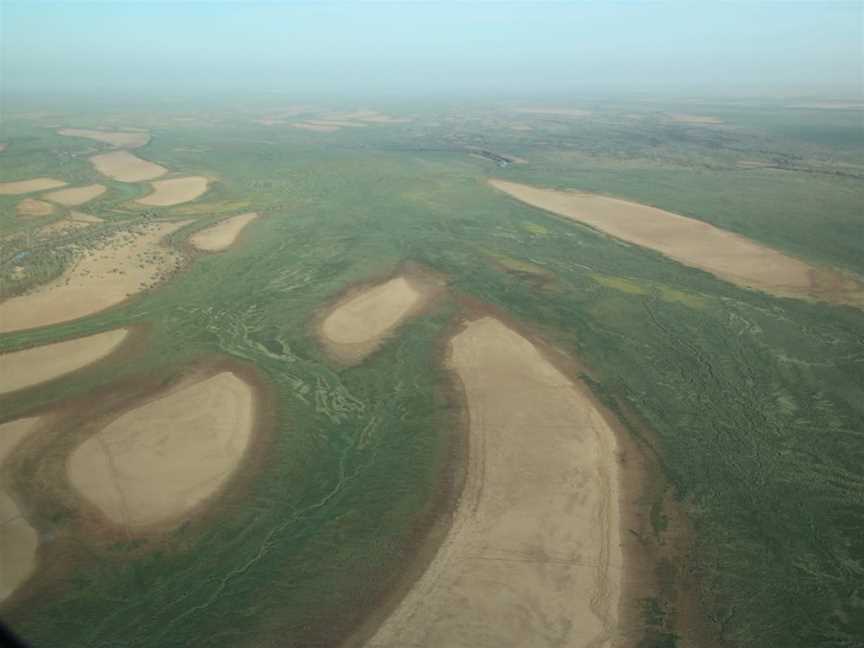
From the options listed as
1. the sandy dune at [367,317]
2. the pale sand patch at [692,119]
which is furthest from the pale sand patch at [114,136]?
the pale sand patch at [692,119]

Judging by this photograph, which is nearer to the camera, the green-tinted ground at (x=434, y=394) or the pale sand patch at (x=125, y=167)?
the green-tinted ground at (x=434, y=394)

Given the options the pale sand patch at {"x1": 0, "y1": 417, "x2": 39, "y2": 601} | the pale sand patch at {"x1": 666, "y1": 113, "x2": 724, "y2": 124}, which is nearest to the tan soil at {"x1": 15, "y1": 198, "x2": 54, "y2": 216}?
the pale sand patch at {"x1": 0, "y1": 417, "x2": 39, "y2": 601}

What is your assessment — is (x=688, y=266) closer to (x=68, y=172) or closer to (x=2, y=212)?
(x=2, y=212)

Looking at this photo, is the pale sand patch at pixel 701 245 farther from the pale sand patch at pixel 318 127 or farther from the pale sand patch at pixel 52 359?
the pale sand patch at pixel 318 127

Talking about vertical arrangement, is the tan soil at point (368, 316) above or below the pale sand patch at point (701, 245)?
below

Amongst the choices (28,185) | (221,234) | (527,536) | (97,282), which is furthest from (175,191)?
(527,536)

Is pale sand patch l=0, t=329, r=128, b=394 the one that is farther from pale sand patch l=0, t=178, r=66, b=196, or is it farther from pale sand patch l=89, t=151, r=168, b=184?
pale sand patch l=89, t=151, r=168, b=184
